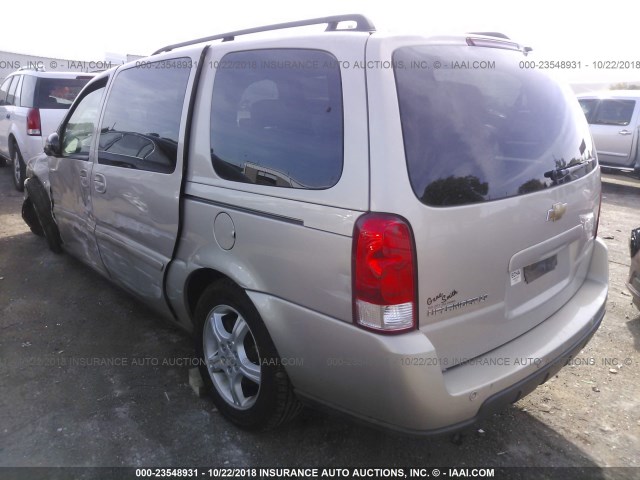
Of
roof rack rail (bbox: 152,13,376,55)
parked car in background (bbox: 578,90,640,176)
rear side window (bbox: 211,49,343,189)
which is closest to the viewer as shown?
rear side window (bbox: 211,49,343,189)

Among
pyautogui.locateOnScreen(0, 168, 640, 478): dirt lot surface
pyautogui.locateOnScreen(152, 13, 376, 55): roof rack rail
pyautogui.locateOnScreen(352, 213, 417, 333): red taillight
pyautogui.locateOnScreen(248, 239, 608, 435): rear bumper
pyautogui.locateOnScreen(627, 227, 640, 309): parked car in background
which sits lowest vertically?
pyautogui.locateOnScreen(0, 168, 640, 478): dirt lot surface

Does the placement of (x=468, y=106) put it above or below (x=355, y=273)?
above

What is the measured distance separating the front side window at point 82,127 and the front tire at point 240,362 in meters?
1.83

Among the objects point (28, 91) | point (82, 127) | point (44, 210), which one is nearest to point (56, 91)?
point (28, 91)

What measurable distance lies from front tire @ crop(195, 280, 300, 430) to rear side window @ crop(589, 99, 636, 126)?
10863mm

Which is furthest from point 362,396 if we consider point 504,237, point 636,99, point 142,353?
point 636,99

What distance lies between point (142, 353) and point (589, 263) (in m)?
2.81

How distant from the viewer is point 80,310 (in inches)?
156

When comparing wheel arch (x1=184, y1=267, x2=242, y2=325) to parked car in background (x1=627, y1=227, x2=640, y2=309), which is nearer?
wheel arch (x1=184, y1=267, x2=242, y2=325)

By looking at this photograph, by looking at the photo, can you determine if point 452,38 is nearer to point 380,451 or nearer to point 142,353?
point 380,451

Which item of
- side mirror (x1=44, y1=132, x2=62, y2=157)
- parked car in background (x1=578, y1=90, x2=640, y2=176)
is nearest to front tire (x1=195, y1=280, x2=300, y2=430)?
side mirror (x1=44, y1=132, x2=62, y2=157)

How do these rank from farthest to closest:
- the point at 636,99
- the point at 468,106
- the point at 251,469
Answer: the point at 636,99 < the point at 251,469 < the point at 468,106

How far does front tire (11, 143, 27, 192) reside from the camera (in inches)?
308

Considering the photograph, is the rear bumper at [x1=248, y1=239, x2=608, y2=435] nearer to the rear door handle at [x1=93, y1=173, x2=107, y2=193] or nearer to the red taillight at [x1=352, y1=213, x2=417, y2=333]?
the red taillight at [x1=352, y1=213, x2=417, y2=333]
